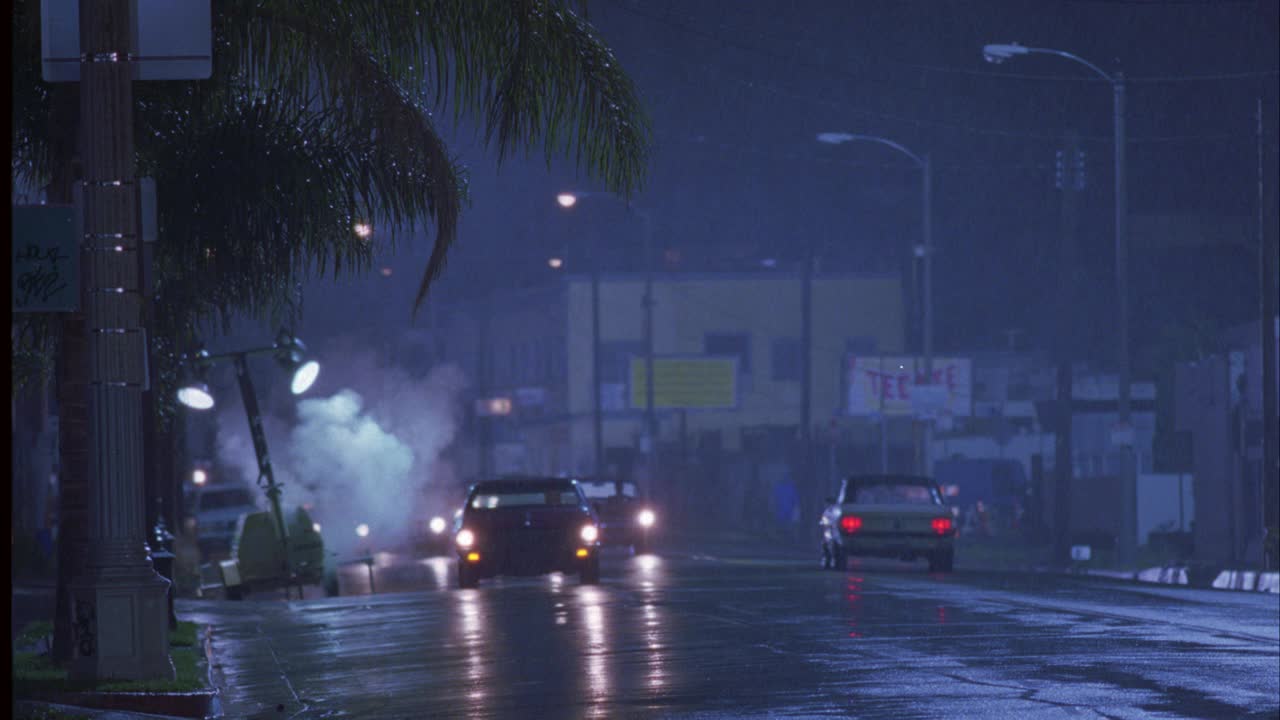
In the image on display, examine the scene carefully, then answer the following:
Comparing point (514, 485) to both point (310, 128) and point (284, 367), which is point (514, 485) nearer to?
point (284, 367)

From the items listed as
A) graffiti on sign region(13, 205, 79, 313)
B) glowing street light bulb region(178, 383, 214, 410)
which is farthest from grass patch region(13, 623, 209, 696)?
glowing street light bulb region(178, 383, 214, 410)

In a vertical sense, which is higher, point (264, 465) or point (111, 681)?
point (264, 465)

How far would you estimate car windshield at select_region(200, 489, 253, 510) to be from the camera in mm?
48969

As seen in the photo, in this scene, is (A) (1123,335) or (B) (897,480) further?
(A) (1123,335)

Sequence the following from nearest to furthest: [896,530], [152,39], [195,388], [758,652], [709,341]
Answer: [152,39] → [758,652] → [195,388] → [896,530] → [709,341]

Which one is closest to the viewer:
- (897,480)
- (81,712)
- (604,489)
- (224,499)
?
(81,712)

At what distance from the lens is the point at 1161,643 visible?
16391 mm

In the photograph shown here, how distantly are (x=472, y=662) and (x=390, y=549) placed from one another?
4344cm

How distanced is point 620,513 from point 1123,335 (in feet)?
33.8

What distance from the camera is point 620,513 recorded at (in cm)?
3925

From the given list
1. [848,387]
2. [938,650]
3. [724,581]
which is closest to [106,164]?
[938,650]

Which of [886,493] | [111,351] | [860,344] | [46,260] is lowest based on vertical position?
[886,493]

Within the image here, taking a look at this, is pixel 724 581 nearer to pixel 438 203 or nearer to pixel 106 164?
pixel 438 203

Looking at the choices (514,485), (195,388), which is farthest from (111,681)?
(514,485)
